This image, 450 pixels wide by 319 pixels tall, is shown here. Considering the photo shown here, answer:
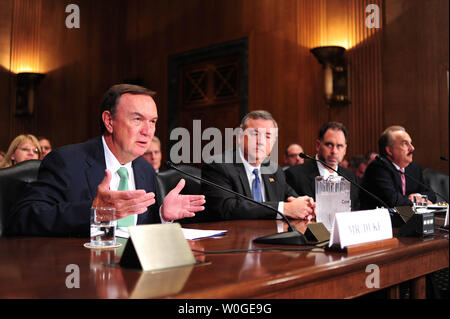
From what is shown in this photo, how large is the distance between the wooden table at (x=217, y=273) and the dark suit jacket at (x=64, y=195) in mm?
150

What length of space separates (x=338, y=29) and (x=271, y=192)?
12.1ft

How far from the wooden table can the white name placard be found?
49mm

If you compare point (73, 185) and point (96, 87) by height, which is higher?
point (96, 87)

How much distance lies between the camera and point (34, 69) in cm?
744

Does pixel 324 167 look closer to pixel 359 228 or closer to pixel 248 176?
pixel 248 176

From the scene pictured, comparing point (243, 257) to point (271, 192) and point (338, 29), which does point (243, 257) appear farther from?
point (338, 29)

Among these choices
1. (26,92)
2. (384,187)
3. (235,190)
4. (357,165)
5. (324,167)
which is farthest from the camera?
(26,92)

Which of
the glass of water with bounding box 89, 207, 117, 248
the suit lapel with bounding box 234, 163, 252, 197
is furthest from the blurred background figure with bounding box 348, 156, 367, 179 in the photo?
the glass of water with bounding box 89, 207, 117, 248

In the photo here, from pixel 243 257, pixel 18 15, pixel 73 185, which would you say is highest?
pixel 18 15

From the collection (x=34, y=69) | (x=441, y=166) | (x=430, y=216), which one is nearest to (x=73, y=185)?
(x=430, y=216)

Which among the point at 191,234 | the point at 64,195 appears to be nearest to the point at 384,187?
the point at 191,234

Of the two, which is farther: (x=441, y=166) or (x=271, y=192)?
(x=441, y=166)

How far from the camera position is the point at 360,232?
47.6 inches

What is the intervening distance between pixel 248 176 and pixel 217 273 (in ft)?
6.28
